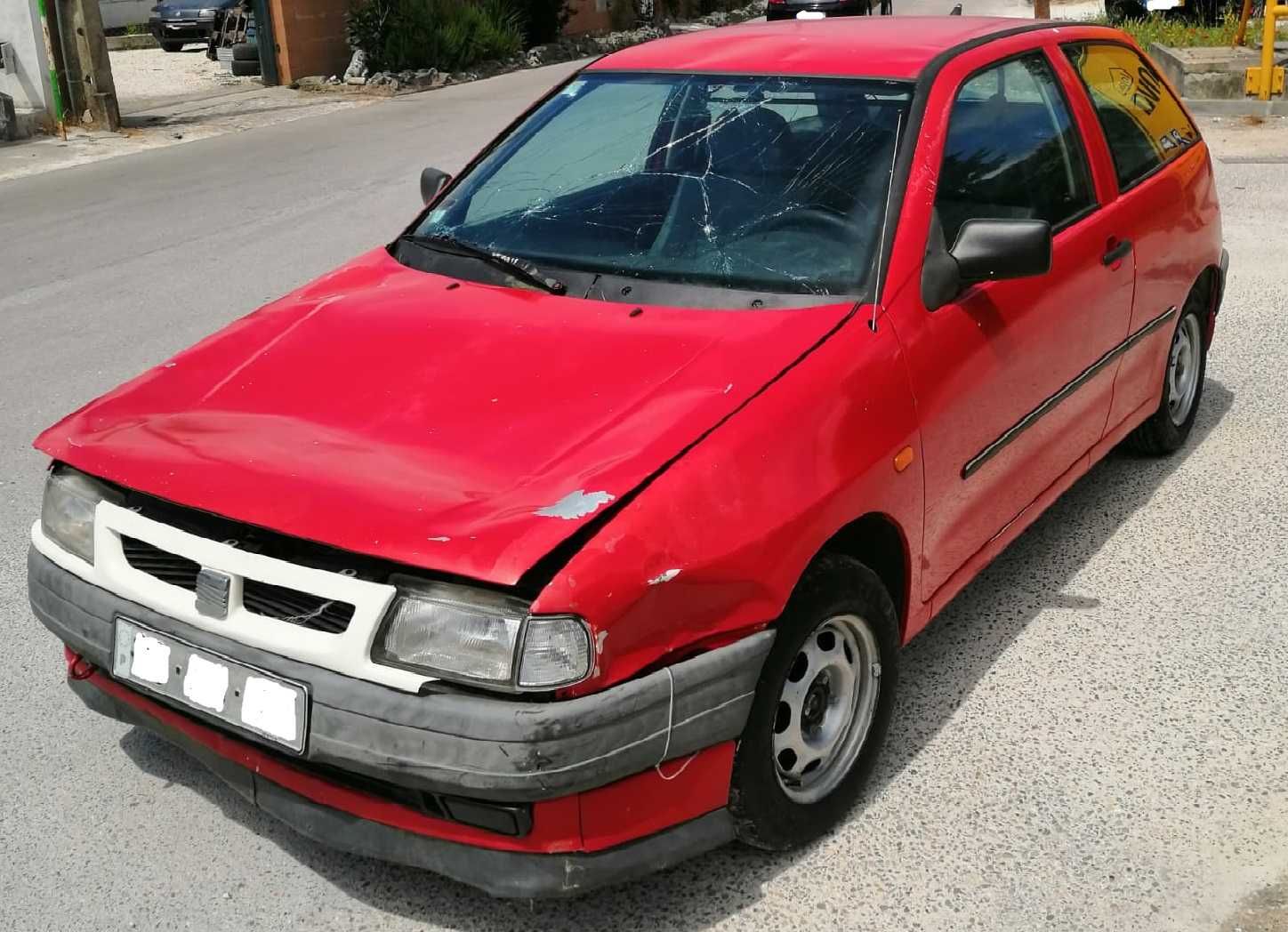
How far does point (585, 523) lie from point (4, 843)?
1.68m

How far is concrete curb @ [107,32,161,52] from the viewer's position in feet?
86.7

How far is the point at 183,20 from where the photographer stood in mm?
24453

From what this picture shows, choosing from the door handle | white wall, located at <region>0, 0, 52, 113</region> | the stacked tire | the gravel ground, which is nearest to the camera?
the door handle

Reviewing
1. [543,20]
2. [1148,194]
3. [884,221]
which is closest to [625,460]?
[884,221]

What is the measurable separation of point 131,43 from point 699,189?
1015 inches

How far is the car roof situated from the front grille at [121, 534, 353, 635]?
207 cm

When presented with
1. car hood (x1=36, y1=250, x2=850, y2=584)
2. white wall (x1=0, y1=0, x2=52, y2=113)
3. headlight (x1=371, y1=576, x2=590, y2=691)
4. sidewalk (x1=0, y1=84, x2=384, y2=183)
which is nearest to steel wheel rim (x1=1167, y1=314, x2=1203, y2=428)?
car hood (x1=36, y1=250, x2=850, y2=584)

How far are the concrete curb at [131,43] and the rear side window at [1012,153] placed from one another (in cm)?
2530

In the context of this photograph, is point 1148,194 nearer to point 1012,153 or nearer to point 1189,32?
point 1012,153

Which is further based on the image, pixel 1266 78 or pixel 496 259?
pixel 1266 78

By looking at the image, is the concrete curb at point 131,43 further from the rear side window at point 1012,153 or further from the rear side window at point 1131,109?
the rear side window at point 1012,153

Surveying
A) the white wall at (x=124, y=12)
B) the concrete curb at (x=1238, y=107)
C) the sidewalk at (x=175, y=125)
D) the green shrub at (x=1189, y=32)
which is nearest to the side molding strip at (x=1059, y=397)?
the concrete curb at (x=1238, y=107)

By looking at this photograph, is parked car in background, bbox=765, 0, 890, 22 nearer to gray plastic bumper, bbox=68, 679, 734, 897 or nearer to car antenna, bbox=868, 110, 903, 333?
car antenna, bbox=868, 110, 903, 333

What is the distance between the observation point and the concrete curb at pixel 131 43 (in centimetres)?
2642
